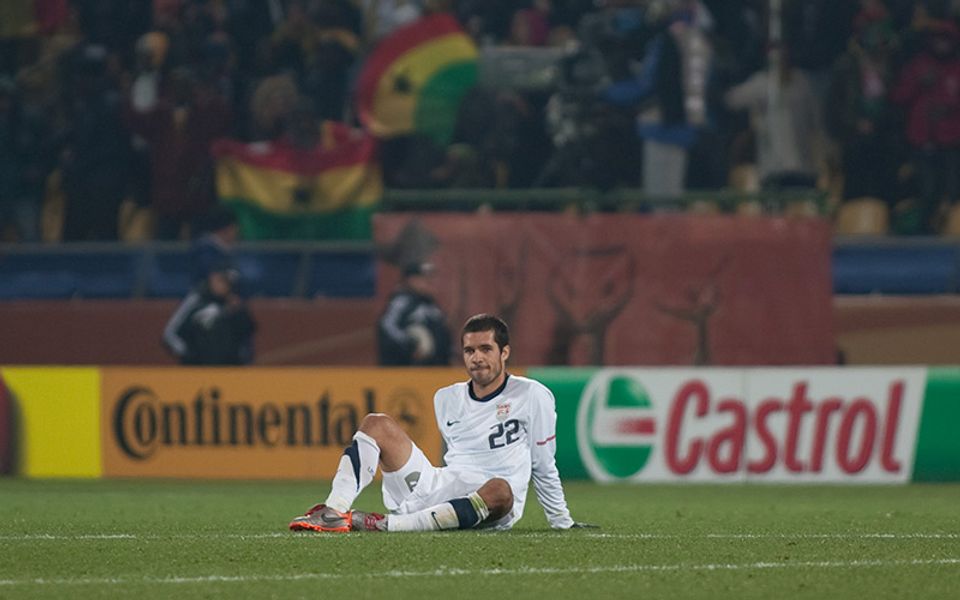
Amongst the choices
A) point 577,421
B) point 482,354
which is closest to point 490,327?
point 482,354

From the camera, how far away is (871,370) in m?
15.9

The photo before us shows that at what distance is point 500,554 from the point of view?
8.52 meters

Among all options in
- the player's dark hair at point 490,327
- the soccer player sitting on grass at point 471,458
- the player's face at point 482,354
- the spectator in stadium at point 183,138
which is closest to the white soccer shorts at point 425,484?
the soccer player sitting on grass at point 471,458

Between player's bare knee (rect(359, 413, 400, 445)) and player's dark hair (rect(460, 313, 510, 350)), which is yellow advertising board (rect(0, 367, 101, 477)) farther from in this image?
player's dark hair (rect(460, 313, 510, 350))

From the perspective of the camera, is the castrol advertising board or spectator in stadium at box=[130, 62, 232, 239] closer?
the castrol advertising board

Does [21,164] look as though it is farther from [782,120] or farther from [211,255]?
[782,120]

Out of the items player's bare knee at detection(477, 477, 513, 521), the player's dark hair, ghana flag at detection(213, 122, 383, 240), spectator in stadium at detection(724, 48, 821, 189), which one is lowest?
player's bare knee at detection(477, 477, 513, 521)

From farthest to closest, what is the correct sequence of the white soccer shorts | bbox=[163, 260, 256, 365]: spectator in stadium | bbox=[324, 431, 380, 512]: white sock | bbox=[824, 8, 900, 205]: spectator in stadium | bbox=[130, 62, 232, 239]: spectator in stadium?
bbox=[130, 62, 232, 239]: spectator in stadium → bbox=[824, 8, 900, 205]: spectator in stadium → bbox=[163, 260, 256, 365]: spectator in stadium → the white soccer shorts → bbox=[324, 431, 380, 512]: white sock

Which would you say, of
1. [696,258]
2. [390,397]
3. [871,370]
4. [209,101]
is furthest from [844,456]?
[209,101]

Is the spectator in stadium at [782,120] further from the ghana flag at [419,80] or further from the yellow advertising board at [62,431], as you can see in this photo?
the yellow advertising board at [62,431]

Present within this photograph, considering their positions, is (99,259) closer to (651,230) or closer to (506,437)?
(651,230)

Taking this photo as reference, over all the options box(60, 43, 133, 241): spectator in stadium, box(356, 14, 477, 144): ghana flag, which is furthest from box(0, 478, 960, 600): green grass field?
box(60, 43, 133, 241): spectator in stadium

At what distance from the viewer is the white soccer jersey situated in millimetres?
9328

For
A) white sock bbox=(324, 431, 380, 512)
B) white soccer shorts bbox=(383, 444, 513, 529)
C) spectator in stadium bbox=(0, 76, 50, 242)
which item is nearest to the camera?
white sock bbox=(324, 431, 380, 512)
